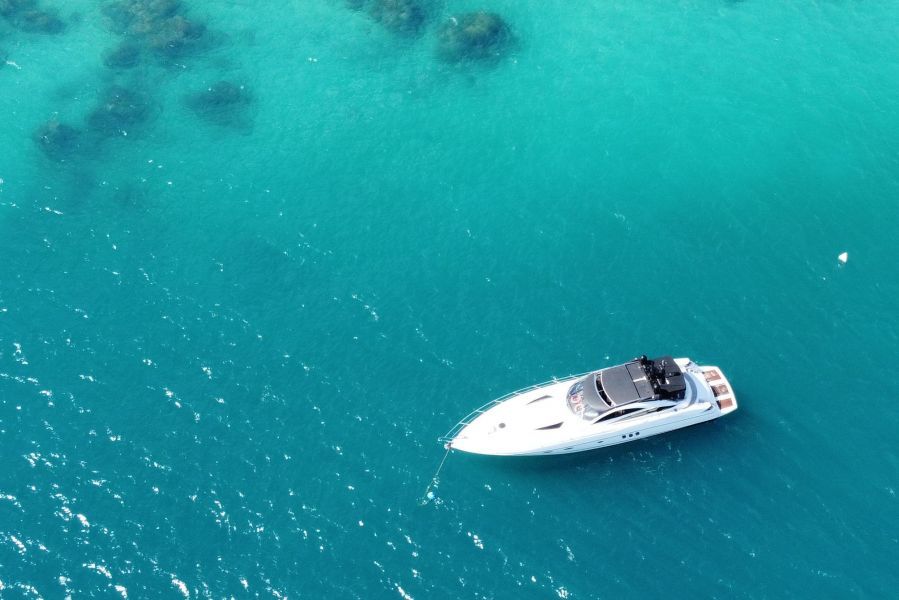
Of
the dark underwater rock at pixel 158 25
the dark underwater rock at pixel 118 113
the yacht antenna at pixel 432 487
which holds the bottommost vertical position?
the yacht antenna at pixel 432 487

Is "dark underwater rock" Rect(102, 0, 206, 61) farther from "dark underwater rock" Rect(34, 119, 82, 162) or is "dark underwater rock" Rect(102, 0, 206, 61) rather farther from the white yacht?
the white yacht

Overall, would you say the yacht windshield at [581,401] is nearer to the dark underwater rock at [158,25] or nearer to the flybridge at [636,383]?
the flybridge at [636,383]

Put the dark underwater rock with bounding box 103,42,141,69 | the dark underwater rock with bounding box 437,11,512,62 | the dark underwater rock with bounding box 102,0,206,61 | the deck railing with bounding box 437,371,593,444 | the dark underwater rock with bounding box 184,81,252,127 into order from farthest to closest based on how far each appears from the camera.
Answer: the dark underwater rock with bounding box 102,0,206,61, the dark underwater rock with bounding box 103,42,141,69, the dark underwater rock with bounding box 437,11,512,62, the dark underwater rock with bounding box 184,81,252,127, the deck railing with bounding box 437,371,593,444

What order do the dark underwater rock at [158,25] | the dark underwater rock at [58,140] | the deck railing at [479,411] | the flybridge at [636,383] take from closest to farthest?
the flybridge at [636,383]
the deck railing at [479,411]
the dark underwater rock at [58,140]
the dark underwater rock at [158,25]

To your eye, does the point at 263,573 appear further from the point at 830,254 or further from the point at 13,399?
the point at 830,254

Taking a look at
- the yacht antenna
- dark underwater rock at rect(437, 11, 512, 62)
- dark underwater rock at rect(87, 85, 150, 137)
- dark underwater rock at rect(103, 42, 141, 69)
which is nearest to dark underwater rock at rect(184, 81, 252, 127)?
dark underwater rock at rect(87, 85, 150, 137)

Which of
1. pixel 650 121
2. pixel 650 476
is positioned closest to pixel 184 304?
pixel 650 476

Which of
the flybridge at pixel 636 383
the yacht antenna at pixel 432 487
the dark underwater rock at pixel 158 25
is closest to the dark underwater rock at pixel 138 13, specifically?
the dark underwater rock at pixel 158 25
